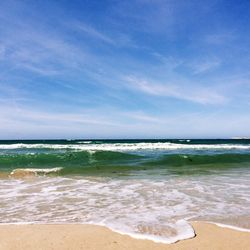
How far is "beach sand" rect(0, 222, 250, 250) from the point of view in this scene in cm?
378

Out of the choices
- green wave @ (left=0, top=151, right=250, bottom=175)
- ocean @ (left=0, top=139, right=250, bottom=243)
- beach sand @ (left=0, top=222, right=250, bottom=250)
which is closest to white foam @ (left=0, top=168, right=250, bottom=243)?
ocean @ (left=0, top=139, right=250, bottom=243)

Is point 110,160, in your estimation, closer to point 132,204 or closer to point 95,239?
point 132,204

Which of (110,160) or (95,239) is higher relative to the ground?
(110,160)

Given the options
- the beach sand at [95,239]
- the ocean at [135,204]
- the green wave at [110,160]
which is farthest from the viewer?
the green wave at [110,160]

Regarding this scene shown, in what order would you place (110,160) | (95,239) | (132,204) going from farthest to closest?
(110,160) < (132,204) < (95,239)

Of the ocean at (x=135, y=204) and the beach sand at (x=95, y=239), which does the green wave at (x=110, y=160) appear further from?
the beach sand at (x=95, y=239)

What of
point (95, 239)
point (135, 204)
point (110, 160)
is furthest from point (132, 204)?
point (110, 160)

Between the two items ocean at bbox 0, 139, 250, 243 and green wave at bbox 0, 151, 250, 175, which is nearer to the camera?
ocean at bbox 0, 139, 250, 243

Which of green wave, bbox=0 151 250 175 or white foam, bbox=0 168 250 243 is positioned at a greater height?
green wave, bbox=0 151 250 175

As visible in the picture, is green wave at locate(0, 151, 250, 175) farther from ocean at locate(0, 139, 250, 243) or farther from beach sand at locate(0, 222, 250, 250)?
beach sand at locate(0, 222, 250, 250)

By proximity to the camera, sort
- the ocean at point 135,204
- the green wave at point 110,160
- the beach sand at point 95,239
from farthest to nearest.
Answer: the green wave at point 110,160
the ocean at point 135,204
the beach sand at point 95,239

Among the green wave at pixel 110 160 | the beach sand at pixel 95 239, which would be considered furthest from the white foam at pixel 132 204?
the green wave at pixel 110 160

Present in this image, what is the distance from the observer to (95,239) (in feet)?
13.2

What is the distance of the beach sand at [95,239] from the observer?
3.78 metres
